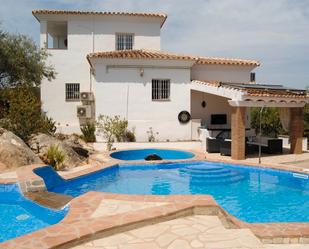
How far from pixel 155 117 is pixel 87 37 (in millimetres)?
9881

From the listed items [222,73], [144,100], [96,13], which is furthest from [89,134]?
[222,73]

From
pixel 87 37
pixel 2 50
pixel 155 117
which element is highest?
pixel 87 37

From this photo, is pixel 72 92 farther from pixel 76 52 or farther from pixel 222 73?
pixel 222 73

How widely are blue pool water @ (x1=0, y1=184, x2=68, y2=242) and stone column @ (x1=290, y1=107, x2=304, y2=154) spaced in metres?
14.3

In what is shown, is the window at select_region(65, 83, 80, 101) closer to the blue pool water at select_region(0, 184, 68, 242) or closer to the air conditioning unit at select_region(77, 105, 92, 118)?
the air conditioning unit at select_region(77, 105, 92, 118)

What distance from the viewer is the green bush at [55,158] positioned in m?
13.8

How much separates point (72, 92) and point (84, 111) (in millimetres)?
2782

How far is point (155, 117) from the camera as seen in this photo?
22.9 meters

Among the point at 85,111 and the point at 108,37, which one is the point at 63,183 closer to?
the point at 85,111

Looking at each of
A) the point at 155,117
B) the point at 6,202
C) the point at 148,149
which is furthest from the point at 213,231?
the point at 155,117

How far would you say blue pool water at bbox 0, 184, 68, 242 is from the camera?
24.0 feet

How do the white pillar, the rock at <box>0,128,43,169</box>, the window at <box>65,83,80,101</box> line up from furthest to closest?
1. the window at <box>65,83,80,101</box>
2. the white pillar
3. the rock at <box>0,128,43,169</box>

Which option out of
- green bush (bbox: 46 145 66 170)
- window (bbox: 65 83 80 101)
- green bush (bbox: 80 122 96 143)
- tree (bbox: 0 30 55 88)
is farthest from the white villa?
green bush (bbox: 46 145 66 170)

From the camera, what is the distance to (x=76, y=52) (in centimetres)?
2616
